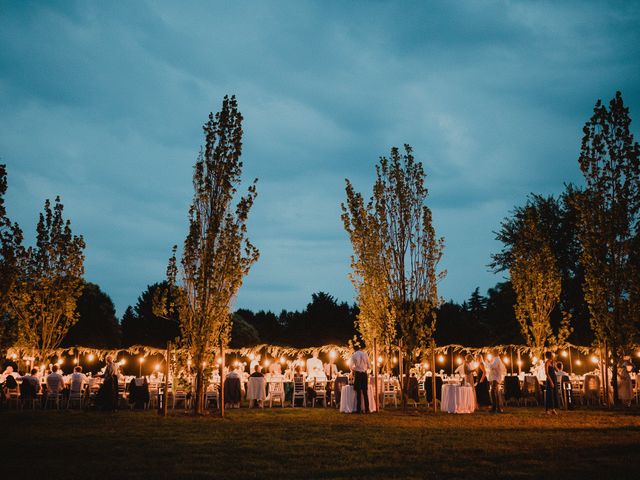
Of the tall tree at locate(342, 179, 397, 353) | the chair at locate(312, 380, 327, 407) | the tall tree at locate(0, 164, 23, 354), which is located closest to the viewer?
the tall tree at locate(0, 164, 23, 354)

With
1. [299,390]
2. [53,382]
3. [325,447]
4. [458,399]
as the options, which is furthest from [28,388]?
[458,399]

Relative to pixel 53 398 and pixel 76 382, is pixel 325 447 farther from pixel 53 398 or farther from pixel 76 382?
pixel 53 398

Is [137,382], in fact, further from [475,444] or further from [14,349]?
[475,444]

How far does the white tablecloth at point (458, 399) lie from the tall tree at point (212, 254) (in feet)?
20.6

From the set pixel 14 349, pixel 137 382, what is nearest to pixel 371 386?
pixel 137 382

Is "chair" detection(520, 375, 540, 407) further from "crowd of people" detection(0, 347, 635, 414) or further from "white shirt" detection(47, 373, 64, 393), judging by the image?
"white shirt" detection(47, 373, 64, 393)

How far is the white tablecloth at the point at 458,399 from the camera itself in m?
15.9

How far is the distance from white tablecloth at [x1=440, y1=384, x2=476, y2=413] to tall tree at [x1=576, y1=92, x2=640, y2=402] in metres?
5.04

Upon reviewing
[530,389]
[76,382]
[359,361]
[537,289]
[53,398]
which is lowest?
[53,398]

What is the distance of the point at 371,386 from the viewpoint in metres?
17.0

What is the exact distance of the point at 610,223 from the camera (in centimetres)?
1831

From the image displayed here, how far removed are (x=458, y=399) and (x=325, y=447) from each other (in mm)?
7815

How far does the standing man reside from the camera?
15.3 metres

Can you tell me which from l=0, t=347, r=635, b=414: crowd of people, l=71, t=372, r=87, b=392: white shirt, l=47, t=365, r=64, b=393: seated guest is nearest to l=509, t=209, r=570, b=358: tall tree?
l=0, t=347, r=635, b=414: crowd of people
